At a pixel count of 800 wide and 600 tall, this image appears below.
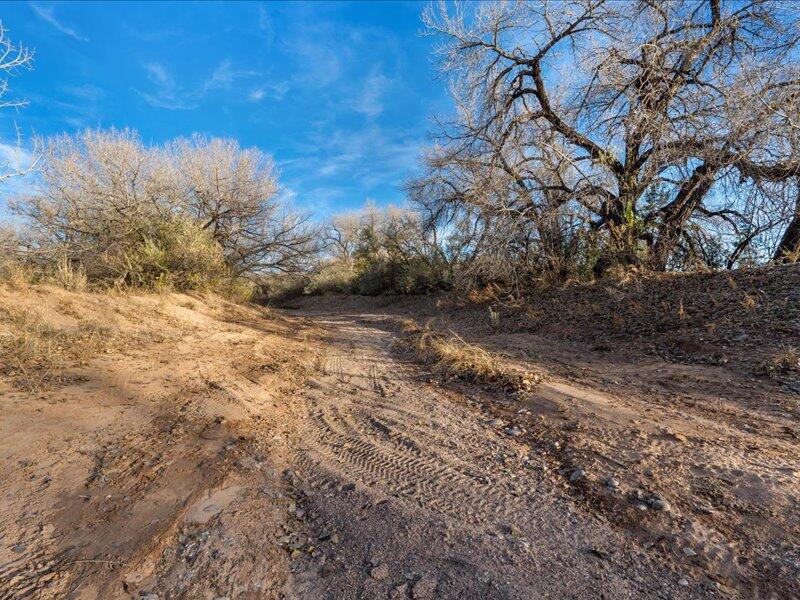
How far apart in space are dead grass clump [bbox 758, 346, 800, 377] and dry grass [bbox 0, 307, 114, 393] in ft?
23.3

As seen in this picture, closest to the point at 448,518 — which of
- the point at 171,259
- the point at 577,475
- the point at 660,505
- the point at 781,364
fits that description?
the point at 577,475

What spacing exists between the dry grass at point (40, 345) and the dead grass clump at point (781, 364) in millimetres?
7117

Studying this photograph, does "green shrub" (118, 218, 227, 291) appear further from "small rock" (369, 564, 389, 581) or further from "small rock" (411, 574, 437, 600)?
"small rock" (411, 574, 437, 600)

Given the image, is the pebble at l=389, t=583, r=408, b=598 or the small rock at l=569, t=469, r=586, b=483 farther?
the small rock at l=569, t=469, r=586, b=483

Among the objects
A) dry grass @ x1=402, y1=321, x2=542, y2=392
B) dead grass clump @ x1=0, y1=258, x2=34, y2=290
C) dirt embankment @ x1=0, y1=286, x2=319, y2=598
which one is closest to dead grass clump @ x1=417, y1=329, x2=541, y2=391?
dry grass @ x1=402, y1=321, x2=542, y2=392

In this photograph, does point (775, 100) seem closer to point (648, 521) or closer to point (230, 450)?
point (648, 521)

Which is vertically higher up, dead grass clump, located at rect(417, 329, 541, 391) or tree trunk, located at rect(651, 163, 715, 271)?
tree trunk, located at rect(651, 163, 715, 271)

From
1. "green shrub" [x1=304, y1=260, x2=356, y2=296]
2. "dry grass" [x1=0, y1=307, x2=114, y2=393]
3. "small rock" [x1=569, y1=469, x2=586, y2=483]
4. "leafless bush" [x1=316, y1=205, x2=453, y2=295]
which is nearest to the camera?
"small rock" [x1=569, y1=469, x2=586, y2=483]

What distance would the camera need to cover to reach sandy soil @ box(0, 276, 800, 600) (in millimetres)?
1734

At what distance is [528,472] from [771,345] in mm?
4040

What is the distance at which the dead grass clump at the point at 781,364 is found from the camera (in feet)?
12.9

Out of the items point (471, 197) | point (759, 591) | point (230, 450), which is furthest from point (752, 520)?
point (471, 197)

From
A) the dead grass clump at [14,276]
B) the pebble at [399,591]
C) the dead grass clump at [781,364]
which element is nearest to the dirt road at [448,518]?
the pebble at [399,591]

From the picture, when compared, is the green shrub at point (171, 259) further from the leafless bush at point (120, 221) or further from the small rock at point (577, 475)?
the small rock at point (577, 475)
